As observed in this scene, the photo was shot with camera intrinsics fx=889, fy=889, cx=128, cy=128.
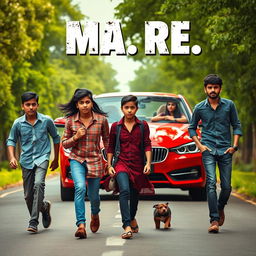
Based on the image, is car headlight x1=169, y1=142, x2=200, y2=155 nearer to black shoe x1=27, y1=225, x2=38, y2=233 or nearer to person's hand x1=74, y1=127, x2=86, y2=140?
black shoe x1=27, y1=225, x2=38, y2=233

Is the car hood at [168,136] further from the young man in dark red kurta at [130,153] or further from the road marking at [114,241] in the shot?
the road marking at [114,241]

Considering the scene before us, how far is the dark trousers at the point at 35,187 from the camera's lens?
36.1ft

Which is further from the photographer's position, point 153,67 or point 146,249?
point 153,67

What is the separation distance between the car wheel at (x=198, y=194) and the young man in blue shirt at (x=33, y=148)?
5.48 m

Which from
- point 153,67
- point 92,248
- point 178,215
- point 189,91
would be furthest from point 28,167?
point 153,67

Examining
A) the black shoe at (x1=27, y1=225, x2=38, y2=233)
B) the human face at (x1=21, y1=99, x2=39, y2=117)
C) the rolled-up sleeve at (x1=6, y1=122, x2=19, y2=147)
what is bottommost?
the black shoe at (x1=27, y1=225, x2=38, y2=233)

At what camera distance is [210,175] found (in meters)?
11.0

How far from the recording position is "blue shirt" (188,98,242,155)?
434 inches

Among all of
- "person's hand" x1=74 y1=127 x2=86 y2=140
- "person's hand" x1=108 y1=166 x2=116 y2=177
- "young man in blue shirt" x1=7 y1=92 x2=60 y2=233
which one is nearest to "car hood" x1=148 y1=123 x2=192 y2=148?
"young man in blue shirt" x1=7 y1=92 x2=60 y2=233

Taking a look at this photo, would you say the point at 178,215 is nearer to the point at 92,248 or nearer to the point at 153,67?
the point at 92,248

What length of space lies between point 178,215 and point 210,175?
247 cm

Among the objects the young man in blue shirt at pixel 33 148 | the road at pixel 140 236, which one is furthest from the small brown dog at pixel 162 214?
the young man in blue shirt at pixel 33 148

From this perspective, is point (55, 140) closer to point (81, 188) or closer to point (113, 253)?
point (81, 188)

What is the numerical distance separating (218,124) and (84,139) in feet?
5.71
